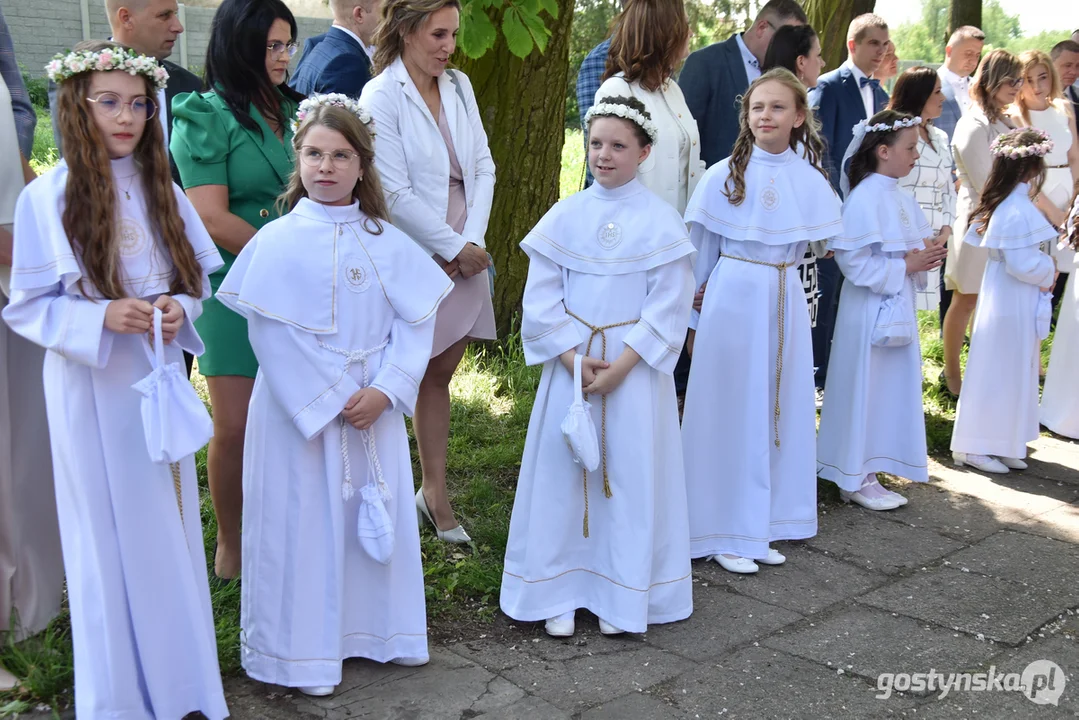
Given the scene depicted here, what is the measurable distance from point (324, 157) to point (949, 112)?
6.61 metres

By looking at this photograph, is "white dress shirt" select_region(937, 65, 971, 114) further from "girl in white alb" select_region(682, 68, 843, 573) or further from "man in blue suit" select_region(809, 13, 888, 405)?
"girl in white alb" select_region(682, 68, 843, 573)

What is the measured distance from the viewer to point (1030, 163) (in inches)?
244

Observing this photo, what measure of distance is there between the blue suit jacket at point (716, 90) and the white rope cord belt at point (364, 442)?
3.17 m

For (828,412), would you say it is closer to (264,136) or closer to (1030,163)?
(1030,163)

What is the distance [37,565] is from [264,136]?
71.5 inches

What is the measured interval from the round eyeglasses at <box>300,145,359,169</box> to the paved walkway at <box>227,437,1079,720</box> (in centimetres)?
178

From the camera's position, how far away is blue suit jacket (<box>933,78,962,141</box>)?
8641 mm

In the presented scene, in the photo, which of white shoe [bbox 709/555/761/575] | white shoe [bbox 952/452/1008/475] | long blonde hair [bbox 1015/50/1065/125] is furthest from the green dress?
long blonde hair [bbox 1015/50/1065/125]

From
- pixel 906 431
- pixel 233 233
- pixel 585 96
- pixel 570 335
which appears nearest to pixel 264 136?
pixel 233 233

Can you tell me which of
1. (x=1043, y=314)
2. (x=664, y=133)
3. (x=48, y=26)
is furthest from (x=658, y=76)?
(x=48, y=26)

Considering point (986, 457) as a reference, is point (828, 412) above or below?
above

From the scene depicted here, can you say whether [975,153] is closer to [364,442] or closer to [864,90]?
[864,90]

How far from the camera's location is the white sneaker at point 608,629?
4.16m

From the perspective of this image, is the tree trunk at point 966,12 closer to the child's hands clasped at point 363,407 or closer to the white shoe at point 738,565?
the white shoe at point 738,565
